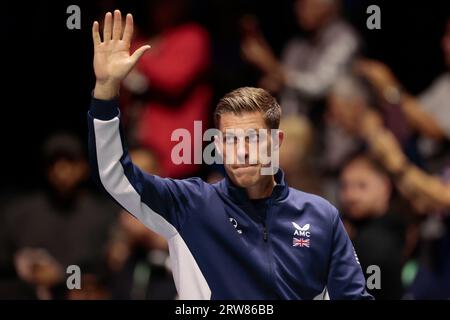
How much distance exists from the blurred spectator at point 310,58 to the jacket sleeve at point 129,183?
311 cm

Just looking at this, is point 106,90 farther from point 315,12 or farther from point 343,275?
point 315,12

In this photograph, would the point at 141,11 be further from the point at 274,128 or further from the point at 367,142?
the point at 274,128

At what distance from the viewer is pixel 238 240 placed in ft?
12.1

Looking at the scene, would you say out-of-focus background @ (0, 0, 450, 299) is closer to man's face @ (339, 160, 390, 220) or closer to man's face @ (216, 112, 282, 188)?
man's face @ (339, 160, 390, 220)

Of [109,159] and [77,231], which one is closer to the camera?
[109,159]

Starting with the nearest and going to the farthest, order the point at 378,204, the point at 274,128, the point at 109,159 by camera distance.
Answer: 1. the point at 109,159
2. the point at 274,128
3. the point at 378,204

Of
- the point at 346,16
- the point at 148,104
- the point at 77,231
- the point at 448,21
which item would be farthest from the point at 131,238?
the point at 448,21

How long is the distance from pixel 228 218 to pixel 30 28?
12.2ft

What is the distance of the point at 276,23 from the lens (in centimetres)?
714

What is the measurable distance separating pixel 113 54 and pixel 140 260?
275cm

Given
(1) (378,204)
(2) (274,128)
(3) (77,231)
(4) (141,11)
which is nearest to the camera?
(2) (274,128)

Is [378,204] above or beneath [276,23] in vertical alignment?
beneath

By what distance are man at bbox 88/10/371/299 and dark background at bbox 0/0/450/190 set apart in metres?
3.18

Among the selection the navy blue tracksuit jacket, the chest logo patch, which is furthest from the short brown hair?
the chest logo patch
